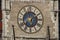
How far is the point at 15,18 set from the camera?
16.2m

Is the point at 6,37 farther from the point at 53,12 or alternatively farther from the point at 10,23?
the point at 53,12

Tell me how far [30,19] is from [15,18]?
25.0 inches

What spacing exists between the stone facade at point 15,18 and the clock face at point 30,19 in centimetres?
13

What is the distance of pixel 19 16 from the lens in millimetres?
16250

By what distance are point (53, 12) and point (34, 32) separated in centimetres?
118

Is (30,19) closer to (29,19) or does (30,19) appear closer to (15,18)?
(29,19)

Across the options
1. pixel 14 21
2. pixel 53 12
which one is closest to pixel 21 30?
pixel 14 21

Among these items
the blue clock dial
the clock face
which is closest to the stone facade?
the clock face

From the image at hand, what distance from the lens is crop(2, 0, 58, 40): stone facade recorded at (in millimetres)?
16172

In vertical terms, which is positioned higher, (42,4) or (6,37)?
(42,4)

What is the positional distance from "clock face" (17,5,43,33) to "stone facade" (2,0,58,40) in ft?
0.44

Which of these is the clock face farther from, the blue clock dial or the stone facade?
the stone facade

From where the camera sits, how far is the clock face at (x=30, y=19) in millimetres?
16234

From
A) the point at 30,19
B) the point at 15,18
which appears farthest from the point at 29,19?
the point at 15,18
